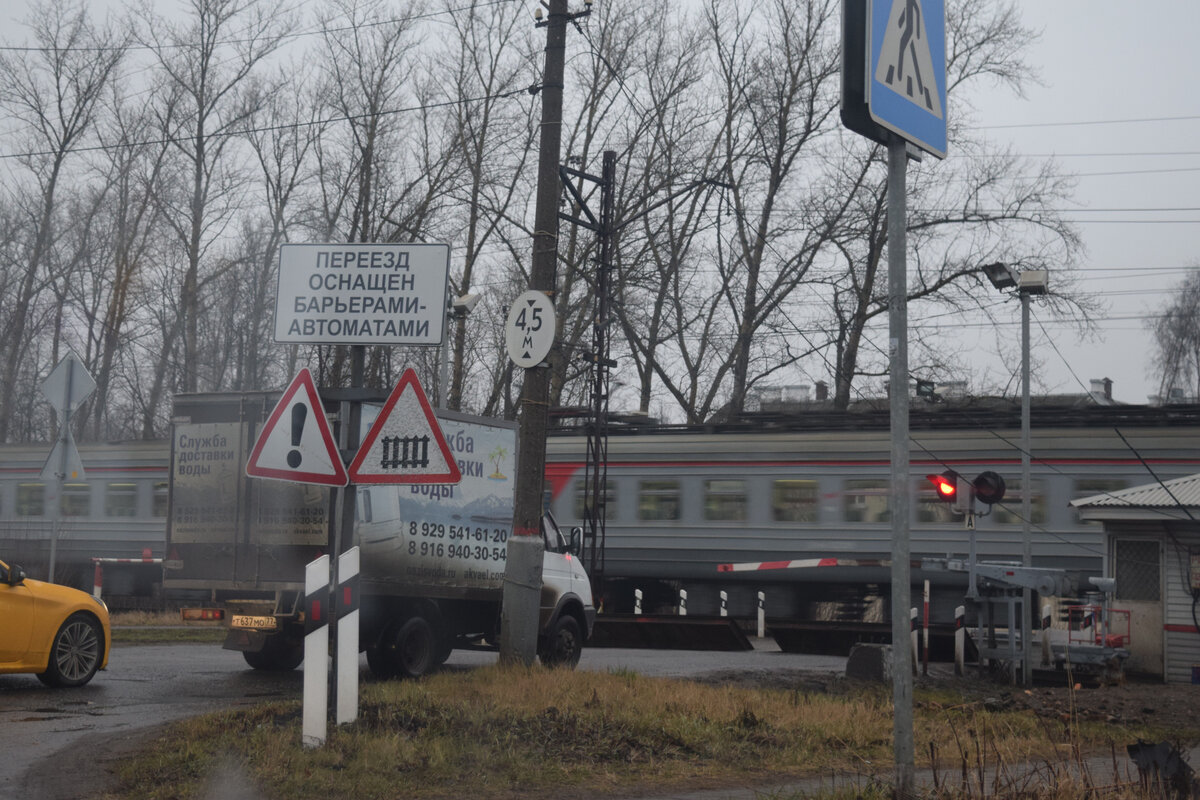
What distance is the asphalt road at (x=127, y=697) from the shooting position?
7.97m

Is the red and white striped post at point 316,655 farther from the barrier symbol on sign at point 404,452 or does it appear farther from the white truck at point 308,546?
the white truck at point 308,546

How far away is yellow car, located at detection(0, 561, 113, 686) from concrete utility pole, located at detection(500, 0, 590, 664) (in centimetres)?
387

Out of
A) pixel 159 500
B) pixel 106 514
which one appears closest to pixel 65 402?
pixel 159 500

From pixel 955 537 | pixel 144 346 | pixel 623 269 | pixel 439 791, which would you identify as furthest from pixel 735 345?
pixel 439 791

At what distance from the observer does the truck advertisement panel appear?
12930 mm

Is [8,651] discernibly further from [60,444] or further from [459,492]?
[459,492]

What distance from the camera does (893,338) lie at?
230 inches

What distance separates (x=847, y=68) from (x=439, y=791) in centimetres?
445

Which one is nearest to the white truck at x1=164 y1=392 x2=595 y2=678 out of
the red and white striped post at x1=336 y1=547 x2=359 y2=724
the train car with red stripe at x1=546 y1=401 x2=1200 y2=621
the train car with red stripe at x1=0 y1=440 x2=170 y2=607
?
the red and white striped post at x1=336 y1=547 x2=359 y2=724

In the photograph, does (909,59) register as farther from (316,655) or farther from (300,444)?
(316,655)

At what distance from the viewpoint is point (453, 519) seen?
14.1 m

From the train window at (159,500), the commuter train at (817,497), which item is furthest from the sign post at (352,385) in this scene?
the train window at (159,500)

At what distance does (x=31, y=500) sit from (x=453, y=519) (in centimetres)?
2249

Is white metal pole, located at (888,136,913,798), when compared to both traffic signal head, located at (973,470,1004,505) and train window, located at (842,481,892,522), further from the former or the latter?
train window, located at (842,481,892,522)
